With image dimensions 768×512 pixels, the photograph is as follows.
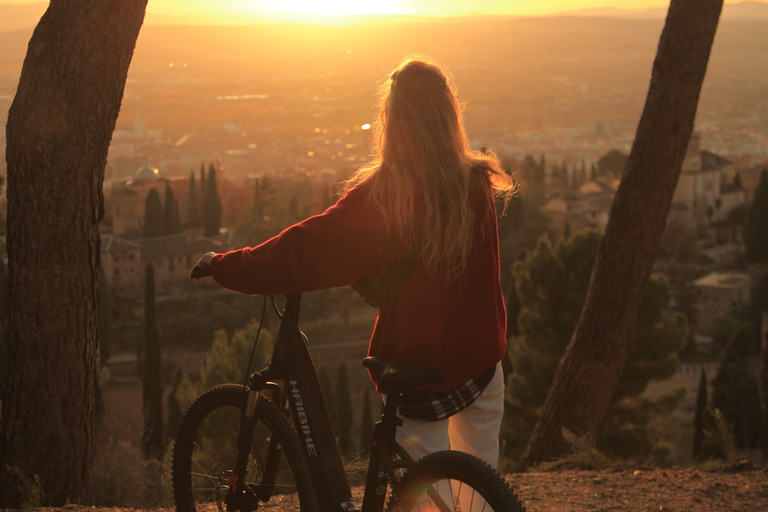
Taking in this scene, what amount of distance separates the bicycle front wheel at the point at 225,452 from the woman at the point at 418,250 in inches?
13.3

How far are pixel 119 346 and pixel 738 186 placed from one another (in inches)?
2076

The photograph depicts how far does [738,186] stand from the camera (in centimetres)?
6128

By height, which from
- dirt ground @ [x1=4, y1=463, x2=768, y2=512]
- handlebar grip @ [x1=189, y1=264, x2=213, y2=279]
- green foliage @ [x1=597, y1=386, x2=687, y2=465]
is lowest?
green foliage @ [x1=597, y1=386, x2=687, y2=465]

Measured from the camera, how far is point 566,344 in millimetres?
11430

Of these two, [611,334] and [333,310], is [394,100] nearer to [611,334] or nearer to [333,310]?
[611,334]

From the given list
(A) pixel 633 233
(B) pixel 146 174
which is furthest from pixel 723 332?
(A) pixel 633 233

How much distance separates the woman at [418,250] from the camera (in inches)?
75.0

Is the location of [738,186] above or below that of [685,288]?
above

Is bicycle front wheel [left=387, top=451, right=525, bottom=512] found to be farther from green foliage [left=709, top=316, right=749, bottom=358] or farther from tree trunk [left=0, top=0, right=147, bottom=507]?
green foliage [left=709, top=316, right=749, bottom=358]

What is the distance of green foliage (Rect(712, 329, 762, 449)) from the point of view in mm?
16969

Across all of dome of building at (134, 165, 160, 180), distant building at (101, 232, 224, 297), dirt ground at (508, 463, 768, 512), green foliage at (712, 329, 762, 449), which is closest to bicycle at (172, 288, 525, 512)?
dirt ground at (508, 463, 768, 512)

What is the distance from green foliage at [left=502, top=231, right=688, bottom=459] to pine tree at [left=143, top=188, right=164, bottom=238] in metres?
19.7

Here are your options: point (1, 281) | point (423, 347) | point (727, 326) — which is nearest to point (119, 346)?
point (1, 281)

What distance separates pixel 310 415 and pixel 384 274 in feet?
1.50
